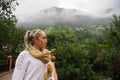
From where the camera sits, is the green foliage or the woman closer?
the woman

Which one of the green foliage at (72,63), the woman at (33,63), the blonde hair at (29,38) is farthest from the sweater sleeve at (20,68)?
the green foliage at (72,63)

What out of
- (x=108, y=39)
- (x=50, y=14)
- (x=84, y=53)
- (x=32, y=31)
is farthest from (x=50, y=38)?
(x=50, y=14)

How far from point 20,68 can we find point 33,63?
0.36 feet

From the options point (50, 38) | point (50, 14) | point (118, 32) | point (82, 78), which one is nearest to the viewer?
point (82, 78)

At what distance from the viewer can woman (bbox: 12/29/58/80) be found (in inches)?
98.7

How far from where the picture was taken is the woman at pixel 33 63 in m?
2.51

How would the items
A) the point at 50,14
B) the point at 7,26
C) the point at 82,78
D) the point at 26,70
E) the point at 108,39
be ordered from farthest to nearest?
the point at 50,14 < the point at 7,26 < the point at 108,39 < the point at 82,78 < the point at 26,70

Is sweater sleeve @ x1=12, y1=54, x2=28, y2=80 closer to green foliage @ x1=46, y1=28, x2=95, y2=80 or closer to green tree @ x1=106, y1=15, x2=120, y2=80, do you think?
green foliage @ x1=46, y1=28, x2=95, y2=80

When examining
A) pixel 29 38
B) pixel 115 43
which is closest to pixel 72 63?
pixel 115 43

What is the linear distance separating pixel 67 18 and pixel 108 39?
183390 mm

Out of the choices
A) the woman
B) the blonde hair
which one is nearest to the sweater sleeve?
the woman

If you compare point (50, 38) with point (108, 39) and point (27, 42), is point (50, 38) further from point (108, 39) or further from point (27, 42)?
point (27, 42)

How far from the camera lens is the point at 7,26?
63.7 ft

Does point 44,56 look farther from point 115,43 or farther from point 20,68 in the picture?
point 115,43
